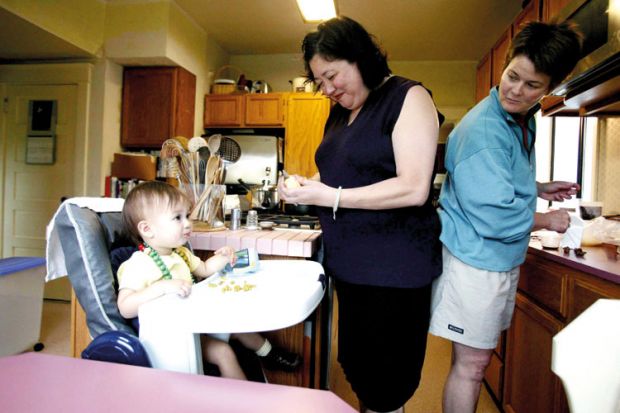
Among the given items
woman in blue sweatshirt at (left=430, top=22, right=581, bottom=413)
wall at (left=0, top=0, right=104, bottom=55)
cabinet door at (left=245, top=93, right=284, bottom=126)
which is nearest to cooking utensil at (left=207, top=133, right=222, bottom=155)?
woman in blue sweatshirt at (left=430, top=22, right=581, bottom=413)

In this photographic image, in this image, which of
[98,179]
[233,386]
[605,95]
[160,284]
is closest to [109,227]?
[160,284]

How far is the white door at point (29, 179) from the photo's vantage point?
356 cm

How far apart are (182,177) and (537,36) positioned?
1.22 meters

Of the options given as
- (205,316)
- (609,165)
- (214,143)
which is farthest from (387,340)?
(609,165)

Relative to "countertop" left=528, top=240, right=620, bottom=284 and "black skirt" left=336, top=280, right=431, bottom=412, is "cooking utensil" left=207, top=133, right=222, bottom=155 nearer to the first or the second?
"black skirt" left=336, top=280, right=431, bottom=412

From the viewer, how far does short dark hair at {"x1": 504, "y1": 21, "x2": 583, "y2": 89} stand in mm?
1006

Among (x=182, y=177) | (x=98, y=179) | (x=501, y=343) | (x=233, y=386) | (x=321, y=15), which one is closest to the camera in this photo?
(x=233, y=386)

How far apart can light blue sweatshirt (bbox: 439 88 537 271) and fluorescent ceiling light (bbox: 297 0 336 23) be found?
7.60 ft

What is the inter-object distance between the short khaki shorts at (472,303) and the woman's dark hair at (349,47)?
1.83 feet

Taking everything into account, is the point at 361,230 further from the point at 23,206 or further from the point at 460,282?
the point at 23,206

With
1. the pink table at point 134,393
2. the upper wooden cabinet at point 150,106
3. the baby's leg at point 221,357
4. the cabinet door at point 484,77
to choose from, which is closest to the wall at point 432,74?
the cabinet door at point 484,77

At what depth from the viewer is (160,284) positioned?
89cm

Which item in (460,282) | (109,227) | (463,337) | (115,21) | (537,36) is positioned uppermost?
(115,21)

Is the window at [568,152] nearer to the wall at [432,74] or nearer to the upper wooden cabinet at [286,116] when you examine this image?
the wall at [432,74]
